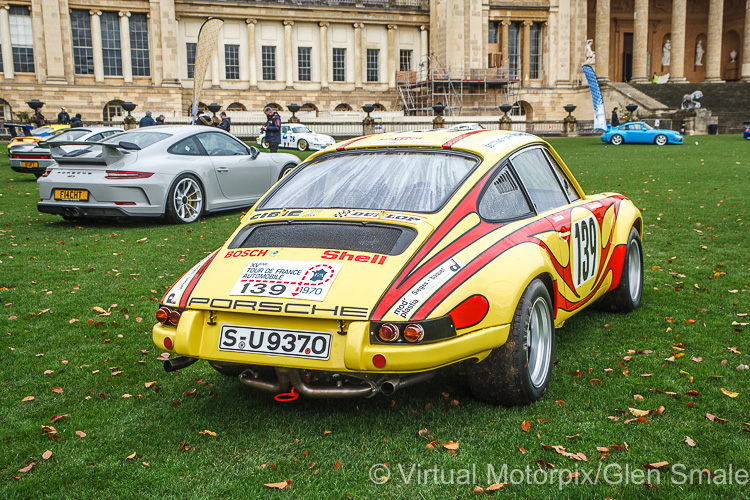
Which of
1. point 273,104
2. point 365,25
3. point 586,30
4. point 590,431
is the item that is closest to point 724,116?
point 586,30

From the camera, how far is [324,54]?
58.7 metres

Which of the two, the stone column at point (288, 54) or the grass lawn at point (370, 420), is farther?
the stone column at point (288, 54)

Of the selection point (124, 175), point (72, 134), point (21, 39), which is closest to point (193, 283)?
point (124, 175)

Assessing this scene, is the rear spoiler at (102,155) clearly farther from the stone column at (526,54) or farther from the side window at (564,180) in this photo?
the stone column at (526,54)

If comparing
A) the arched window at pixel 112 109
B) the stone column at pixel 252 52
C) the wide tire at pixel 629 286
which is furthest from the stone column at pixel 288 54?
the wide tire at pixel 629 286

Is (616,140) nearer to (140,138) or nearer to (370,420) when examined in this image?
(140,138)

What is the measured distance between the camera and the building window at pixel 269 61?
5784 cm

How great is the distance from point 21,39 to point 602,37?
46.2 metres

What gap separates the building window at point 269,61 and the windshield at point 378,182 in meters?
55.7

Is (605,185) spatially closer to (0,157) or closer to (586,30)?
(0,157)

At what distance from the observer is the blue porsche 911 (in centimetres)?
3117

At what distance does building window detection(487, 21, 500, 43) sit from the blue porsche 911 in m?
29.7

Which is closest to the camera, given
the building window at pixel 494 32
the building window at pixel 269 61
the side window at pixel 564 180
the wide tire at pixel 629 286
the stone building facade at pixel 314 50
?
the side window at pixel 564 180

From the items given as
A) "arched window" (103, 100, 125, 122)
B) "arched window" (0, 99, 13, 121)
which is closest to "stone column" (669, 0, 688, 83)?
"arched window" (103, 100, 125, 122)
